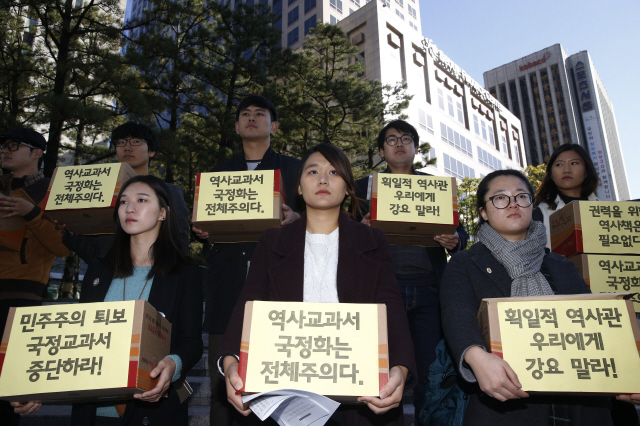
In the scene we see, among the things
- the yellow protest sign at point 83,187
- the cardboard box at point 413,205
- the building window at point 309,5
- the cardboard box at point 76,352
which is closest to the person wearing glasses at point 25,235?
the yellow protest sign at point 83,187

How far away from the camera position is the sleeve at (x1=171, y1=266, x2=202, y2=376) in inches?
85.0

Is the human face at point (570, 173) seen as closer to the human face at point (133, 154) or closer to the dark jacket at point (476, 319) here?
the dark jacket at point (476, 319)

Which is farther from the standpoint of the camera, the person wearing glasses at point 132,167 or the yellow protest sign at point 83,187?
the person wearing glasses at point 132,167

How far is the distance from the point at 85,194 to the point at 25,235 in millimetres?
725

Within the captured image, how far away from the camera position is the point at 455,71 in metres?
40.2

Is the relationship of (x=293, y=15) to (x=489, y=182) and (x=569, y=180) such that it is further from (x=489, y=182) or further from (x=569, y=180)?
(x=489, y=182)

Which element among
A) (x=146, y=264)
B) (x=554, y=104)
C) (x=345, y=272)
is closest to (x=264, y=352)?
(x=345, y=272)

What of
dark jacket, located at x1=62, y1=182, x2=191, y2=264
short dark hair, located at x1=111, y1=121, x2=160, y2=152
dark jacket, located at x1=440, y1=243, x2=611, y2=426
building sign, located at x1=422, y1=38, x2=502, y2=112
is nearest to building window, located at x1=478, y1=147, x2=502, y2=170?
building sign, located at x1=422, y1=38, x2=502, y2=112

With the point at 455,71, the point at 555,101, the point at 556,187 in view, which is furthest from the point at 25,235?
the point at 555,101

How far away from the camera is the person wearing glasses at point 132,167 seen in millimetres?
2996

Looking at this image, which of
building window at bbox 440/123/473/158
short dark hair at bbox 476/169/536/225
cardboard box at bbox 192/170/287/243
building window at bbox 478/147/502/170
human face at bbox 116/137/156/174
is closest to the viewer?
short dark hair at bbox 476/169/536/225

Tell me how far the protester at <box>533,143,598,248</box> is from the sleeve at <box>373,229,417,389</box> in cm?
206

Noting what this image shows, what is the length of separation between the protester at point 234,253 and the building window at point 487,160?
138ft

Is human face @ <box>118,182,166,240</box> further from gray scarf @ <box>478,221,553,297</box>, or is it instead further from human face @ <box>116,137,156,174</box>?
gray scarf @ <box>478,221,553,297</box>
